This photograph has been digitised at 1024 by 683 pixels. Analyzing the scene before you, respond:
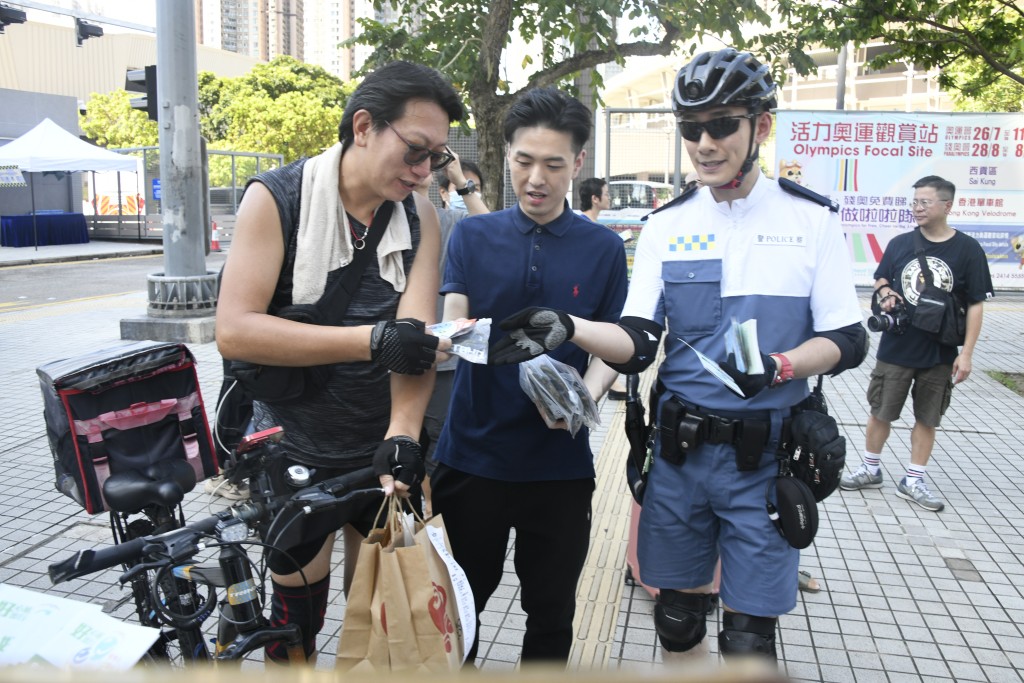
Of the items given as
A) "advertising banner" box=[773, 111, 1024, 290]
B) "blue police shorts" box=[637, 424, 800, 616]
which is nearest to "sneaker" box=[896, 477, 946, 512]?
"blue police shorts" box=[637, 424, 800, 616]

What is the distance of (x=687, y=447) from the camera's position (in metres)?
2.48

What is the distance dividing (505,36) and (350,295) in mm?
5104

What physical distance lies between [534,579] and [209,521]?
108 centimetres

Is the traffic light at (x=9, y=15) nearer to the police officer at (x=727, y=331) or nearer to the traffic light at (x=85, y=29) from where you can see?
the traffic light at (x=85, y=29)

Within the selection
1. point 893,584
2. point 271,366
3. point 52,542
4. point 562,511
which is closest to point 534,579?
point 562,511

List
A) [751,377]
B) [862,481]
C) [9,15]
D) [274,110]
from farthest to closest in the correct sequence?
[274,110]
[9,15]
[862,481]
[751,377]

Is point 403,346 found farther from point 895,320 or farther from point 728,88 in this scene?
point 895,320

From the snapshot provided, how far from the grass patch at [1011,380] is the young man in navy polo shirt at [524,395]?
7292 mm

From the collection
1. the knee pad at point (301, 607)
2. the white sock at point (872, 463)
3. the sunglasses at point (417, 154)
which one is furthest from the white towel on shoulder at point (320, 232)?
the white sock at point (872, 463)

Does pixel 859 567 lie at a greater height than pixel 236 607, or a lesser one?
lesser

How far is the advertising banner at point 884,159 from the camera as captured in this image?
11.1 m

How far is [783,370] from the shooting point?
233 centimetres

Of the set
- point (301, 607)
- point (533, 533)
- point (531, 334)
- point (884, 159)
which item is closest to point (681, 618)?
point (533, 533)

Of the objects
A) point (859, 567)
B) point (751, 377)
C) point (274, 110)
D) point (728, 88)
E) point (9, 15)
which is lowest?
point (859, 567)
